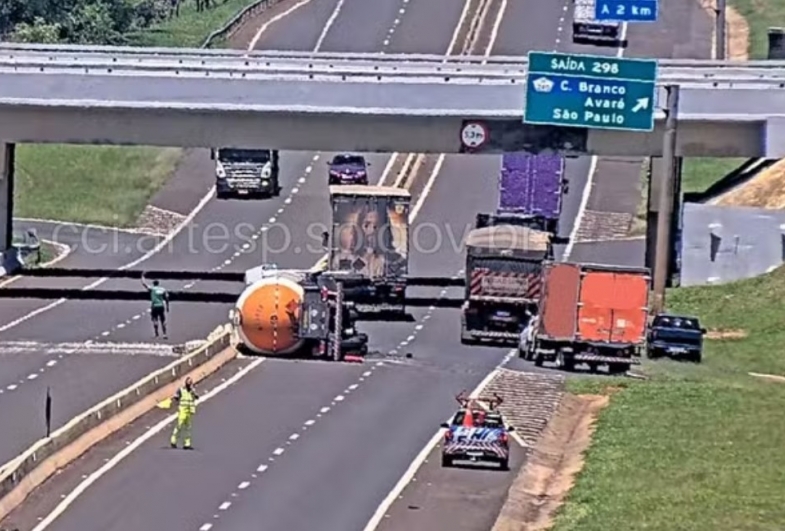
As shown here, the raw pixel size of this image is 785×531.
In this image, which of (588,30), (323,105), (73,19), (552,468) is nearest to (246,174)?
(323,105)

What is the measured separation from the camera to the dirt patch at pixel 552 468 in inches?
1596

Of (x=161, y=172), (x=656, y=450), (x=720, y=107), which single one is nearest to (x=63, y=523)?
(x=656, y=450)

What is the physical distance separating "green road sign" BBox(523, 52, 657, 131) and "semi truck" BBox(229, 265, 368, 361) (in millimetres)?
12639

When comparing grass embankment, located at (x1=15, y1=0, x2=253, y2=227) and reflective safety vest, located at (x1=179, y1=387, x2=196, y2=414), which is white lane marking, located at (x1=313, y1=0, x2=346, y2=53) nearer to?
grass embankment, located at (x1=15, y1=0, x2=253, y2=227)

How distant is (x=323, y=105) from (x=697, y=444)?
1096 inches

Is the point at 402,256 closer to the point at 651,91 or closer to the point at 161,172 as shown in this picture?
the point at 651,91

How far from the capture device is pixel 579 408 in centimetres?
5388

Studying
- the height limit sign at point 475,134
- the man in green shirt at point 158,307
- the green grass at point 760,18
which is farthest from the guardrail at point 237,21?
the man in green shirt at point 158,307

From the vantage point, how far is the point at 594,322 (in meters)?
60.3

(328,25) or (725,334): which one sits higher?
(328,25)

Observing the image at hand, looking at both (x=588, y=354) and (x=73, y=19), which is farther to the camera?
(x=73, y=19)

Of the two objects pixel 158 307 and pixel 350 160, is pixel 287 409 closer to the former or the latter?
pixel 158 307

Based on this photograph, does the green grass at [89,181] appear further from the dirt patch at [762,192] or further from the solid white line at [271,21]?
the dirt patch at [762,192]

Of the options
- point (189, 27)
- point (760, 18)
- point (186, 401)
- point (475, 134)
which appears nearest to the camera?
point (186, 401)
